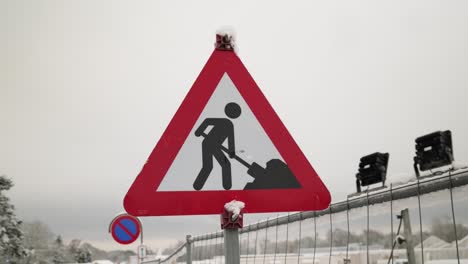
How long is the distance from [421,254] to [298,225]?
973mm

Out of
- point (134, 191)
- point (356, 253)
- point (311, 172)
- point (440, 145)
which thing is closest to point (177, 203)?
point (134, 191)

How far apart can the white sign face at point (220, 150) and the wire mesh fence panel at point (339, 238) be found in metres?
0.72

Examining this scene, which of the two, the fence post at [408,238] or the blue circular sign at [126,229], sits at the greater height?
the blue circular sign at [126,229]

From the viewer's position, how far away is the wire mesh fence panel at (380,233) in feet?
8.30

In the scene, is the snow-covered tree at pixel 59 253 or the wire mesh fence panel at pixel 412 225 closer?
the wire mesh fence panel at pixel 412 225

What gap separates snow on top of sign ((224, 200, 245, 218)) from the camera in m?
2.20

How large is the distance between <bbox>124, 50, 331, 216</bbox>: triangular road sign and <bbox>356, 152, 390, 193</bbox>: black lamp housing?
0.50 metres

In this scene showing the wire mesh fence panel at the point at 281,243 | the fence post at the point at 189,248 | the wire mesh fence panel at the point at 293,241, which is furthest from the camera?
the fence post at the point at 189,248

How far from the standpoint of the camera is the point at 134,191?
2.20 m

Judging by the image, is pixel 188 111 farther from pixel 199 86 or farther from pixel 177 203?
pixel 177 203

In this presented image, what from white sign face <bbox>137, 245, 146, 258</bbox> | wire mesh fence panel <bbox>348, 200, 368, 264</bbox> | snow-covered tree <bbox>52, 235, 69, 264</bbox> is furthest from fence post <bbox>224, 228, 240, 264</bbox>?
snow-covered tree <bbox>52, 235, 69, 264</bbox>

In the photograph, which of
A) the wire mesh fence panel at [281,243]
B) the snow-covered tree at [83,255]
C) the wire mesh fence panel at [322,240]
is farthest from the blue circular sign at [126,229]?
the snow-covered tree at [83,255]

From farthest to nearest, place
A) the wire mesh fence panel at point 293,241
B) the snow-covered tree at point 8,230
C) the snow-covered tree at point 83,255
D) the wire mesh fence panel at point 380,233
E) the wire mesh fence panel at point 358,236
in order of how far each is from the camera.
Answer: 1. the snow-covered tree at point 83,255
2. the snow-covered tree at point 8,230
3. the wire mesh fence panel at point 293,241
4. the wire mesh fence panel at point 358,236
5. the wire mesh fence panel at point 380,233

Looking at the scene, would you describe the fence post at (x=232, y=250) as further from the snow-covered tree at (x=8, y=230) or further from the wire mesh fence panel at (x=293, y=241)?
the snow-covered tree at (x=8, y=230)
